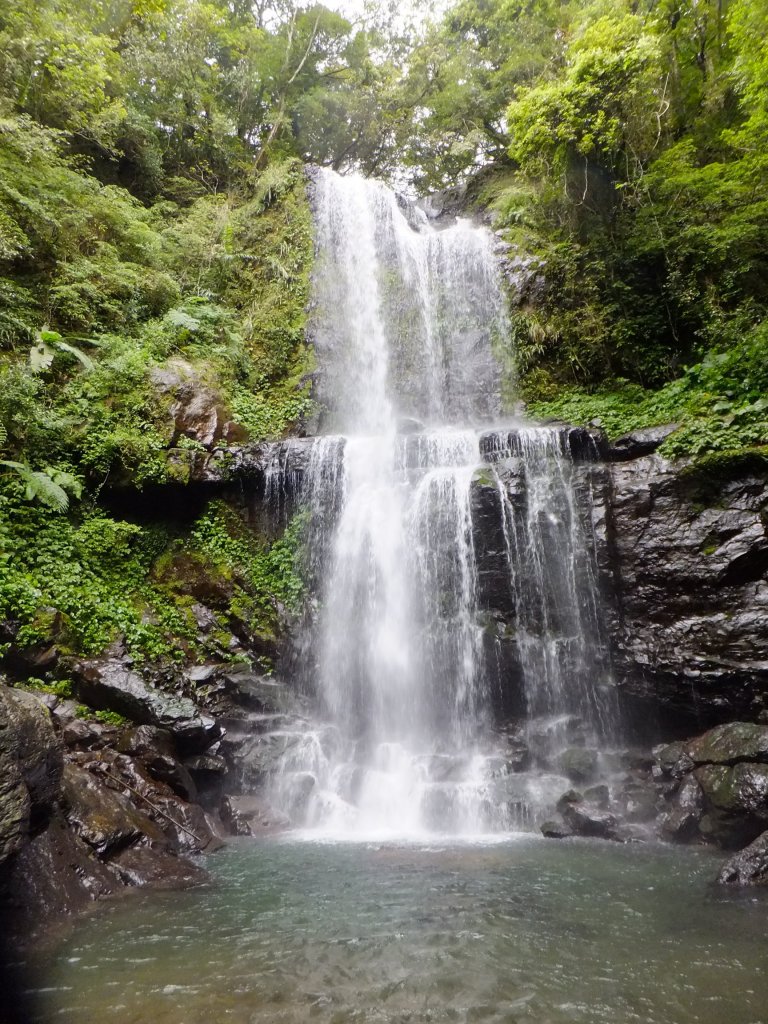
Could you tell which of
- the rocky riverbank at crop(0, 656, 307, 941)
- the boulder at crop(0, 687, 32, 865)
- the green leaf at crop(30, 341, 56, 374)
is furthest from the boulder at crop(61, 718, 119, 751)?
the green leaf at crop(30, 341, 56, 374)

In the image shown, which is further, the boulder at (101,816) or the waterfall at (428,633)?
the waterfall at (428,633)

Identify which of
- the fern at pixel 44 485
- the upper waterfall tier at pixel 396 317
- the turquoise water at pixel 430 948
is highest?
the upper waterfall tier at pixel 396 317

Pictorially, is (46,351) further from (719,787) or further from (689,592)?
(719,787)

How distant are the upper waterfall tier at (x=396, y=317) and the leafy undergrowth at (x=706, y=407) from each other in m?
3.25

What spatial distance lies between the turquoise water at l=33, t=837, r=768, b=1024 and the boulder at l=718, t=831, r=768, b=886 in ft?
0.65

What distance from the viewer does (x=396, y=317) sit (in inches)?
647

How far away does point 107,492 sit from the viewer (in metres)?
11.0

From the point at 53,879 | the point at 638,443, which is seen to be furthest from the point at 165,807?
the point at 638,443

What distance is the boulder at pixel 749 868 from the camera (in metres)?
5.32

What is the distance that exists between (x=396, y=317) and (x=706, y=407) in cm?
912

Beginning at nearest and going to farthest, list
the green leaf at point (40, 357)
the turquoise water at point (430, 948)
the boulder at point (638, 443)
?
the turquoise water at point (430, 948) < the boulder at point (638, 443) < the green leaf at point (40, 357)

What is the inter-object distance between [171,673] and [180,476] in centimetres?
377

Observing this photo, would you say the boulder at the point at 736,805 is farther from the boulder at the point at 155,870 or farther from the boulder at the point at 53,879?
the boulder at the point at 53,879

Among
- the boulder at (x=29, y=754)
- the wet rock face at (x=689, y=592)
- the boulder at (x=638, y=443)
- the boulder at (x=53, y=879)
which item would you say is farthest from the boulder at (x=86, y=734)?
the boulder at (x=638, y=443)
